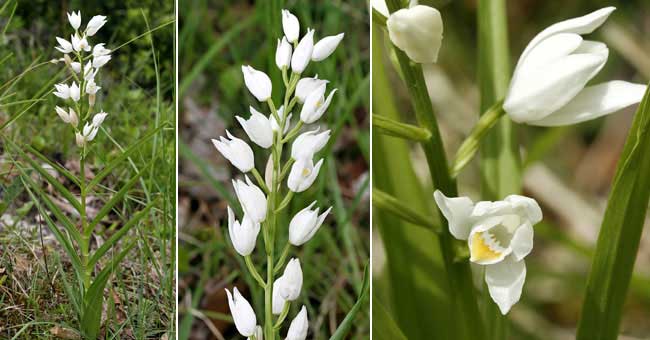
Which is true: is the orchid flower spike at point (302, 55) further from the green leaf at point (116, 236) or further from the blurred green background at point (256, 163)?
the green leaf at point (116, 236)

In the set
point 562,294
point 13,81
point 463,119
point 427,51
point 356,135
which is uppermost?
point 427,51

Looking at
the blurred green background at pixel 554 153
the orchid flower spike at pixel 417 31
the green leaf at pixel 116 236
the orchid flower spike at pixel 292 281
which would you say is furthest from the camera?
the blurred green background at pixel 554 153

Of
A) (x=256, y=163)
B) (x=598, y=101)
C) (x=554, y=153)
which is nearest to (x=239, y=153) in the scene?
(x=256, y=163)

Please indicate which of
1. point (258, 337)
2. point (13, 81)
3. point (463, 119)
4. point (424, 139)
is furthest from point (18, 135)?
point (463, 119)

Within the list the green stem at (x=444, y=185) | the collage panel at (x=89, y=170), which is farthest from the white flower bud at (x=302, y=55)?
the collage panel at (x=89, y=170)

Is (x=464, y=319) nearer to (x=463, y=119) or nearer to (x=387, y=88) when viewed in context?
(x=387, y=88)
